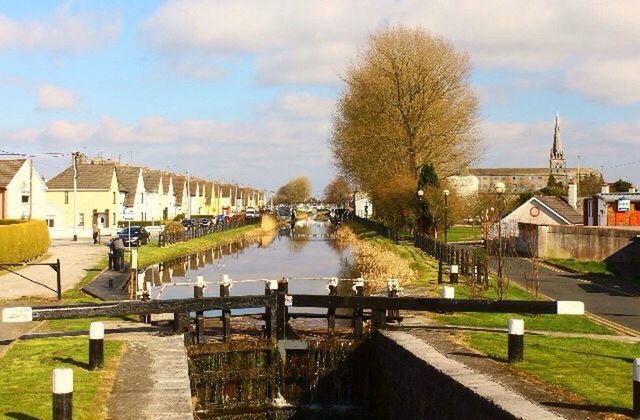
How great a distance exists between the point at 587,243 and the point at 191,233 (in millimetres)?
33390

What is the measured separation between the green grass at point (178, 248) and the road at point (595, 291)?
20.0 m

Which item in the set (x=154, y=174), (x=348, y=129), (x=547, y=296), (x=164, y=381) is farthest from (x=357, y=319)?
(x=154, y=174)

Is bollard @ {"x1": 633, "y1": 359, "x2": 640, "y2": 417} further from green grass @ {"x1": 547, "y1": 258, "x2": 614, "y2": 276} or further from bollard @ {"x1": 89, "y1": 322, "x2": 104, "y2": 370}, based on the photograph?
green grass @ {"x1": 547, "y1": 258, "x2": 614, "y2": 276}

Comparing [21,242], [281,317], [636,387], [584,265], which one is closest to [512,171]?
[584,265]

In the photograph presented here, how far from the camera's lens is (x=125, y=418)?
32.2ft

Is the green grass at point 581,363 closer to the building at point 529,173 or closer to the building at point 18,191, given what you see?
the building at point 18,191

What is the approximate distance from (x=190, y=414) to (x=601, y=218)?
44411 millimetres

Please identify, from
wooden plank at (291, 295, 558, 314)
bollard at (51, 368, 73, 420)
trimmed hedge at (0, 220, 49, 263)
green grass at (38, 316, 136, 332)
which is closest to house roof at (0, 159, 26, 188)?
trimmed hedge at (0, 220, 49, 263)

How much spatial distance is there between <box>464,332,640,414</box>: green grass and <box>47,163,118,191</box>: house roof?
6729cm

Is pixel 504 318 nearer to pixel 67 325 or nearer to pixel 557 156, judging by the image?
pixel 67 325

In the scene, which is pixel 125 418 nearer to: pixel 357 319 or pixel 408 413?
pixel 408 413

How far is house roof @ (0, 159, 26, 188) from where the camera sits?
2512 inches

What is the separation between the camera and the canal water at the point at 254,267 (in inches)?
1191

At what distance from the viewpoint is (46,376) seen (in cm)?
1188
